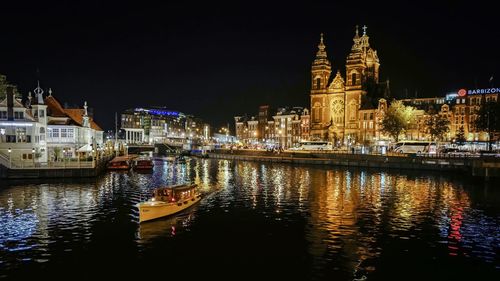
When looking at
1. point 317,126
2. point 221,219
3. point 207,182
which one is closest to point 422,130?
point 317,126

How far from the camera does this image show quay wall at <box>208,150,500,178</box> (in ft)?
266

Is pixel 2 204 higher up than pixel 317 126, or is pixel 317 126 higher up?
pixel 317 126

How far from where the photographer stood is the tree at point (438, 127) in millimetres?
141375

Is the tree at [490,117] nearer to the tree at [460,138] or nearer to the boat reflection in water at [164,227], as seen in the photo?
the tree at [460,138]

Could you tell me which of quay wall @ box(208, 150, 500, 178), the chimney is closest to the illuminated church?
quay wall @ box(208, 150, 500, 178)

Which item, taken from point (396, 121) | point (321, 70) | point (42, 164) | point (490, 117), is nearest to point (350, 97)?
point (321, 70)

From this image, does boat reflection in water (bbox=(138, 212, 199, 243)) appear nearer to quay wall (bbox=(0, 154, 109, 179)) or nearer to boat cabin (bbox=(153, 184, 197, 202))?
boat cabin (bbox=(153, 184, 197, 202))

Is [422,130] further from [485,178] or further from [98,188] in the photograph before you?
[98,188]

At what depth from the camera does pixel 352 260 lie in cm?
3019

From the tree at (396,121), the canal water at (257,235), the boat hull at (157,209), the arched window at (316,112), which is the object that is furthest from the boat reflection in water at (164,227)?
the arched window at (316,112)

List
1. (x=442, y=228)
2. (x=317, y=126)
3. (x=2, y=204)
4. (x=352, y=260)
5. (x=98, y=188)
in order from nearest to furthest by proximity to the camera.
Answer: (x=352, y=260) < (x=442, y=228) < (x=2, y=204) < (x=98, y=188) < (x=317, y=126)

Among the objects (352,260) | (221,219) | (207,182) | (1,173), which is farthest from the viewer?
(207,182)

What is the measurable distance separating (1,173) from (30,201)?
78.1 ft

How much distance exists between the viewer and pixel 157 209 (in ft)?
137
